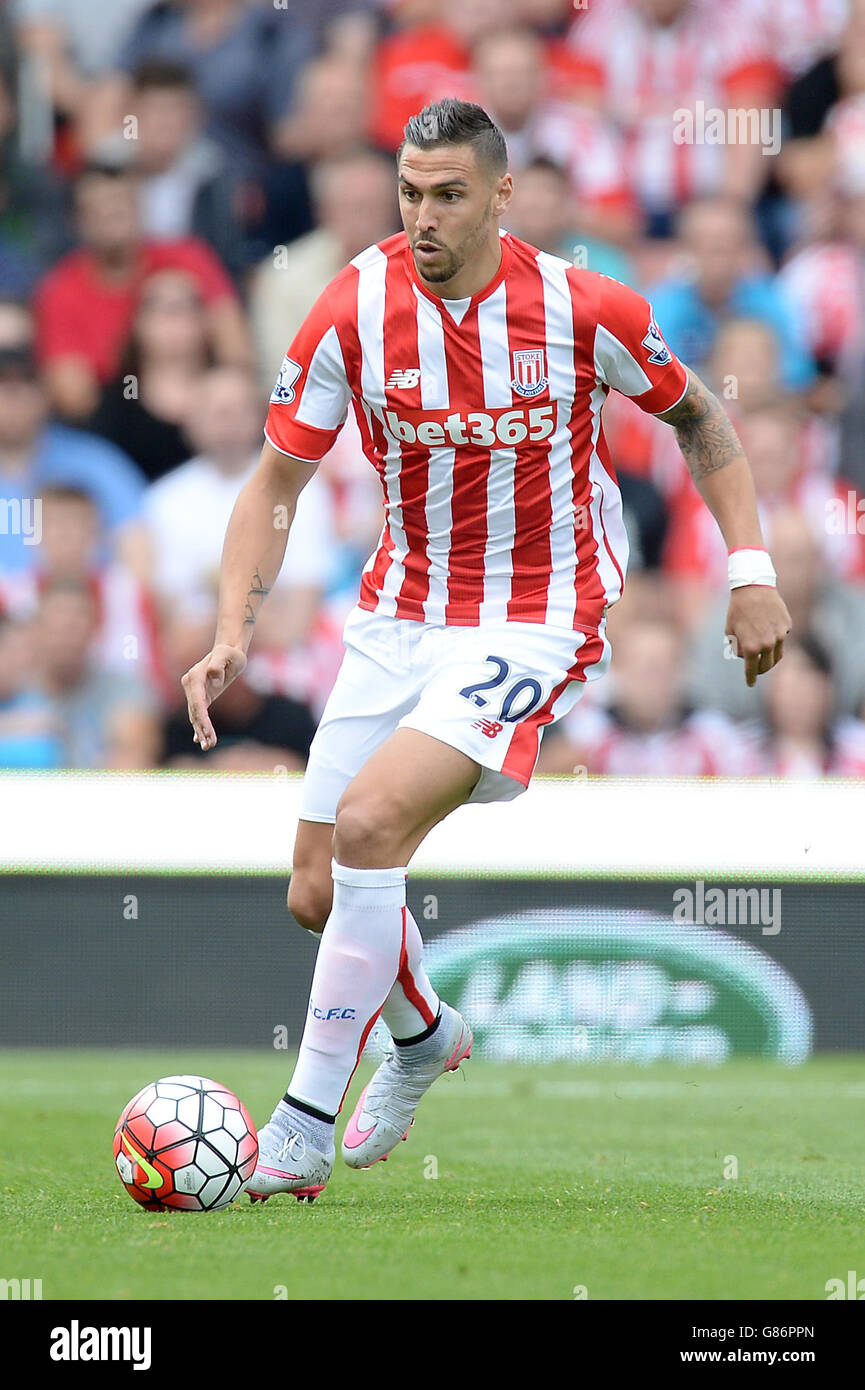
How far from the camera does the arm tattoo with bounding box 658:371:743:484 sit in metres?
4.32

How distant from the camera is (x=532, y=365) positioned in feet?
13.9

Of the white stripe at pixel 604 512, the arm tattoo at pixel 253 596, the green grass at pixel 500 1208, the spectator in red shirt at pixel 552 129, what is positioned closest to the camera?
the green grass at pixel 500 1208

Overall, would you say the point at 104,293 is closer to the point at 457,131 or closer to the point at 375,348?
the point at 375,348

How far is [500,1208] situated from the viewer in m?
4.04

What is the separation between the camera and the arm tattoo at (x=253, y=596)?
13.8ft

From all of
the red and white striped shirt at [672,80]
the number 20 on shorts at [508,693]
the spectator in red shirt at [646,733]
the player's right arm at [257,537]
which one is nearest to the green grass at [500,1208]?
the number 20 on shorts at [508,693]

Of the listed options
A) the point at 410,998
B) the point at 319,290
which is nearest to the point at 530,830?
the point at 319,290

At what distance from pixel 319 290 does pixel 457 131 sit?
4385 mm

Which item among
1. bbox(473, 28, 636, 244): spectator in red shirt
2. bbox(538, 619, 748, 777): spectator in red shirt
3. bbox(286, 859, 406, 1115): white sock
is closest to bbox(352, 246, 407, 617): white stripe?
bbox(286, 859, 406, 1115): white sock

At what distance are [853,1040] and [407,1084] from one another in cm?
357

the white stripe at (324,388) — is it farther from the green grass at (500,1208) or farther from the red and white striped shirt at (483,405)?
the green grass at (500,1208)

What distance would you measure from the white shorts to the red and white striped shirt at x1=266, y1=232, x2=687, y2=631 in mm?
59

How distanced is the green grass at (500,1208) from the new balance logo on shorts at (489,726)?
3.36 feet

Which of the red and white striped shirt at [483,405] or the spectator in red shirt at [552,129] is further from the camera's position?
the spectator in red shirt at [552,129]
